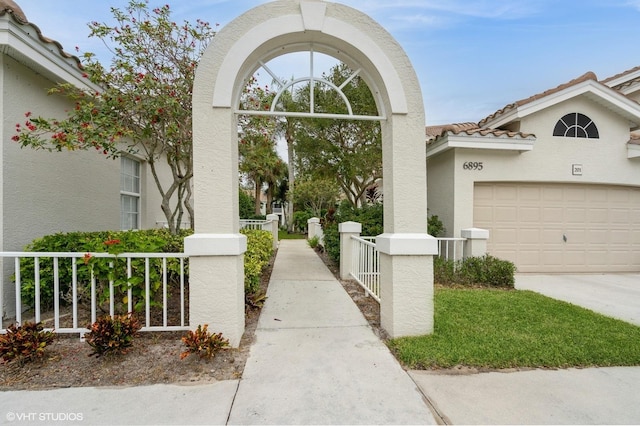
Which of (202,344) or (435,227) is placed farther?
(435,227)

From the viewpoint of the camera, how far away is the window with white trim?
6.69 meters

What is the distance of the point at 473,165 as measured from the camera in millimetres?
6789

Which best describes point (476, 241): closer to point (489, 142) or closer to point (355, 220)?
point (489, 142)

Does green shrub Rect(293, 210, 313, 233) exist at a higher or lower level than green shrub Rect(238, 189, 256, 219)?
lower

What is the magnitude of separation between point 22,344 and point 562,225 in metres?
9.97

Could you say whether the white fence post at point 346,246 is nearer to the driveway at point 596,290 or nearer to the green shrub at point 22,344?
the driveway at point 596,290

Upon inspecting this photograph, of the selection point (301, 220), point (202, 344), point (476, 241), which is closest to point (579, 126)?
point (476, 241)

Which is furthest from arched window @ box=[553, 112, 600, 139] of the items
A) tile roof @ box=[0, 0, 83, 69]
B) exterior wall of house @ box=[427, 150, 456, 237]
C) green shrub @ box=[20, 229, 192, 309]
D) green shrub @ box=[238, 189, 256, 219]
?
green shrub @ box=[238, 189, 256, 219]

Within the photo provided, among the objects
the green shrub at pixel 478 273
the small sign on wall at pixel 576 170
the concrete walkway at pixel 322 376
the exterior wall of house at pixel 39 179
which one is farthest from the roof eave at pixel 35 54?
the small sign on wall at pixel 576 170

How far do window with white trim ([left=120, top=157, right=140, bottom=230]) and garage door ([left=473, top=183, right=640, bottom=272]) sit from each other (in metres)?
8.37

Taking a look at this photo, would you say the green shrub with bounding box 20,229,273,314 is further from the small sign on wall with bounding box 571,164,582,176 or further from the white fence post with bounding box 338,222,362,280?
the small sign on wall with bounding box 571,164,582,176

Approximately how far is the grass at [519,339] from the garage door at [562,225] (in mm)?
2773

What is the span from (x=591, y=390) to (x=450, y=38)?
6768mm

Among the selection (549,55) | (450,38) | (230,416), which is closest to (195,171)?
(230,416)
